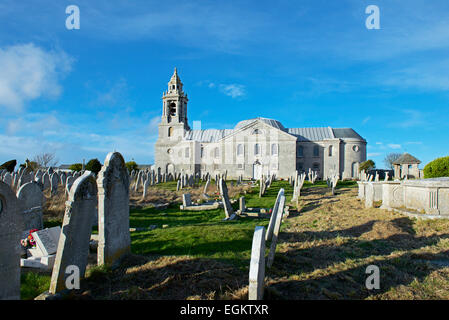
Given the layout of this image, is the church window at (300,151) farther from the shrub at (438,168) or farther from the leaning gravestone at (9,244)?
the leaning gravestone at (9,244)

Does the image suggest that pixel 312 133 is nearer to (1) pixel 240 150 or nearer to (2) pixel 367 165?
(2) pixel 367 165

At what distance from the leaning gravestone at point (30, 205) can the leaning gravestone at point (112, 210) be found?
156 inches

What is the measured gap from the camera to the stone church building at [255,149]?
3925 centimetres

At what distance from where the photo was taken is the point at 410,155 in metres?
33.7

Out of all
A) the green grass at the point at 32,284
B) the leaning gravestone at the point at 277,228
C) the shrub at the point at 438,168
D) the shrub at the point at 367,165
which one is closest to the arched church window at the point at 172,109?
the shrub at the point at 367,165

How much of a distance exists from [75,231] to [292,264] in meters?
3.96

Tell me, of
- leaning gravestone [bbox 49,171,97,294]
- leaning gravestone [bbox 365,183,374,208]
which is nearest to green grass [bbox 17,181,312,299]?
leaning gravestone [bbox 49,171,97,294]

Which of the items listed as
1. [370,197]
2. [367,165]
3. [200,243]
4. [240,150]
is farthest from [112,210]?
[367,165]

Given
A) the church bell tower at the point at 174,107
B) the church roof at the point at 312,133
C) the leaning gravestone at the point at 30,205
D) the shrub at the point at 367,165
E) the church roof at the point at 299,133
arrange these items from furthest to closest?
the church roof at the point at 312,133, the church roof at the point at 299,133, the church bell tower at the point at 174,107, the shrub at the point at 367,165, the leaning gravestone at the point at 30,205

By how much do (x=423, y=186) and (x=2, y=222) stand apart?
10796mm

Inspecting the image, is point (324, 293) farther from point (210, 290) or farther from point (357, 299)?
point (210, 290)

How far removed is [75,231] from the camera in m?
4.43
